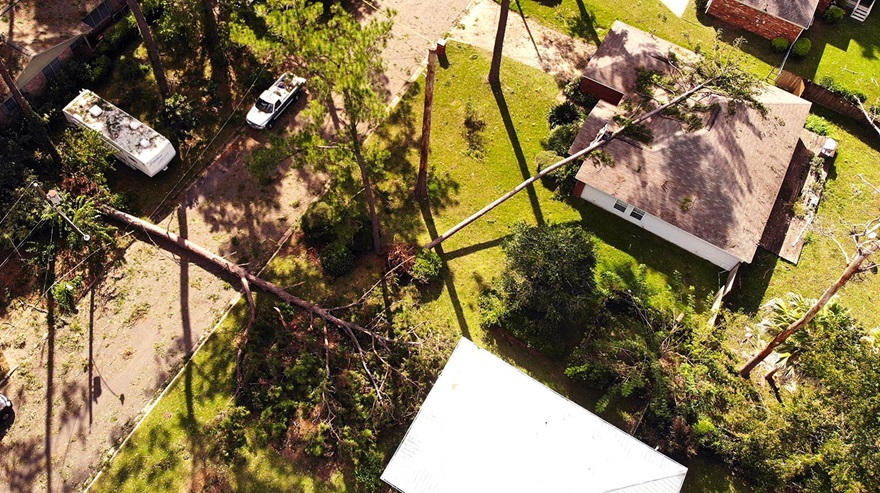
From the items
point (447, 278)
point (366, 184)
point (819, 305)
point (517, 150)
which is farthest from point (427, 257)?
point (819, 305)

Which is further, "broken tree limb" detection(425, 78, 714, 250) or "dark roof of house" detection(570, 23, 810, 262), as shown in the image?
"broken tree limb" detection(425, 78, 714, 250)

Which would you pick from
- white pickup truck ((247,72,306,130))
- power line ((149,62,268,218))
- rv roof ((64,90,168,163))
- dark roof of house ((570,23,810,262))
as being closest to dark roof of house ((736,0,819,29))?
dark roof of house ((570,23,810,262))

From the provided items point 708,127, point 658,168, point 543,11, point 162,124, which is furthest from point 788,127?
point 162,124

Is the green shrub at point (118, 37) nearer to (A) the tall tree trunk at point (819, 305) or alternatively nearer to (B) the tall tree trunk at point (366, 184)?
(B) the tall tree trunk at point (366, 184)

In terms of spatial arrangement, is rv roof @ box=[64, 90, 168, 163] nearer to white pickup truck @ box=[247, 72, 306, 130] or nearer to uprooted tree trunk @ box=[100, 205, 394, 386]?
uprooted tree trunk @ box=[100, 205, 394, 386]

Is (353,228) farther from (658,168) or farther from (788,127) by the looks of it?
(788,127)
